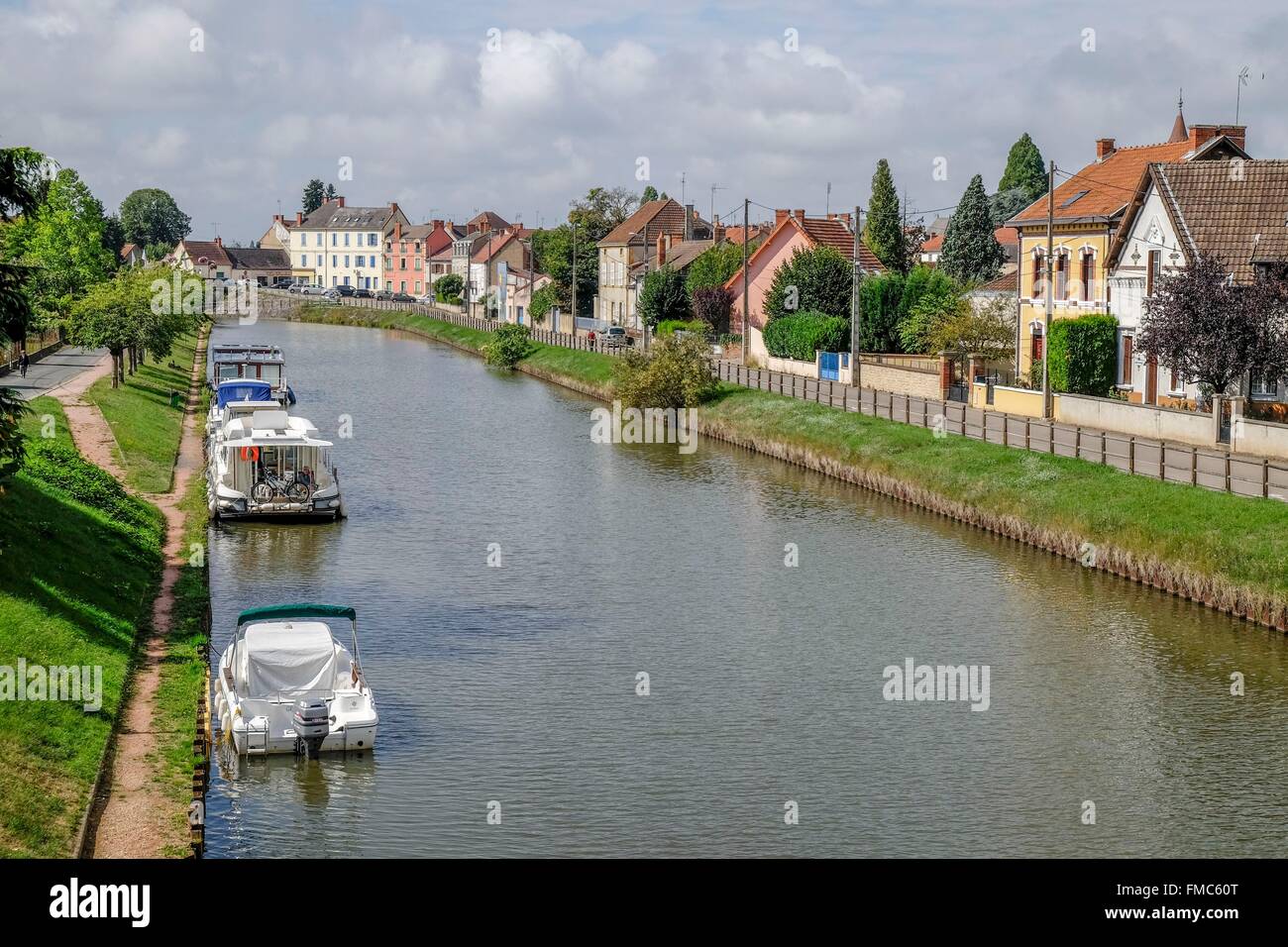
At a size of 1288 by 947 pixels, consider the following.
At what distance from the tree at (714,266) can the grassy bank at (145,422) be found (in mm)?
32600

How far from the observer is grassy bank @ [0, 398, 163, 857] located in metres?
19.4

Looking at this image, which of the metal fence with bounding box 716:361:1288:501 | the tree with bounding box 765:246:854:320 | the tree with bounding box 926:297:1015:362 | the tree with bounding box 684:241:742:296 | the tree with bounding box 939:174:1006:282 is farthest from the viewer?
the tree with bounding box 939:174:1006:282

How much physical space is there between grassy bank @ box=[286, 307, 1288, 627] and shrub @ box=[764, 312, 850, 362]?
27.7ft

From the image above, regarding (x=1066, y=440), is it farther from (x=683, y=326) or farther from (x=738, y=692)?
(x=683, y=326)

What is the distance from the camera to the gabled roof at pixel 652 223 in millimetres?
117000

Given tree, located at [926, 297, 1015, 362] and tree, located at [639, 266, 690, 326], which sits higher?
tree, located at [639, 266, 690, 326]

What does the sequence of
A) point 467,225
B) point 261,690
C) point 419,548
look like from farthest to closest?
point 467,225
point 419,548
point 261,690

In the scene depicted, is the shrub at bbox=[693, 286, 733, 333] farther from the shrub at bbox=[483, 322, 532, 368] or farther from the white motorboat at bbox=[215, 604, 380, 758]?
the white motorboat at bbox=[215, 604, 380, 758]

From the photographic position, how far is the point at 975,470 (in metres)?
45.4

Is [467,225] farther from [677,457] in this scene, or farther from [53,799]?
[53,799]

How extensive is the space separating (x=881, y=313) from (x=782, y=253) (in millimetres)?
15295

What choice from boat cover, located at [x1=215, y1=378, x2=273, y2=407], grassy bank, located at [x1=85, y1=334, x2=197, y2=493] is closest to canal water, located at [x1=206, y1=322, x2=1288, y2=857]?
grassy bank, located at [x1=85, y1=334, x2=197, y2=493]
